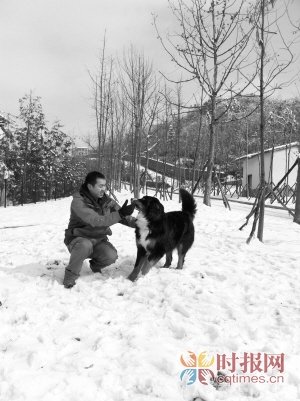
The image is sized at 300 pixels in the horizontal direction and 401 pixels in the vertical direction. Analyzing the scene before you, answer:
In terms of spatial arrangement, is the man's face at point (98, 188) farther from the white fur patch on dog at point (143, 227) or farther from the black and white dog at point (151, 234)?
the white fur patch on dog at point (143, 227)

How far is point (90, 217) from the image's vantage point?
4.16 meters

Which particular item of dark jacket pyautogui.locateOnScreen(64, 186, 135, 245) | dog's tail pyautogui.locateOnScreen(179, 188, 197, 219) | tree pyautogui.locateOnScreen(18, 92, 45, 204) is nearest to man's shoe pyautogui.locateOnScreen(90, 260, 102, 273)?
dark jacket pyautogui.locateOnScreen(64, 186, 135, 245)

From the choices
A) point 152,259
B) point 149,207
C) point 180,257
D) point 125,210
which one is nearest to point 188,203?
point 180,257

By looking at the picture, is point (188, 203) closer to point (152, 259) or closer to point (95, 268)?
point (152, 259)

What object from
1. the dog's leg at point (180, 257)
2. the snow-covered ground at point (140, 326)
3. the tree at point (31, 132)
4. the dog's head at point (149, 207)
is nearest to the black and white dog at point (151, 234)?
the dog's head at point (149, 207)

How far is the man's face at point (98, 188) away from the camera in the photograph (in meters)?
4.36

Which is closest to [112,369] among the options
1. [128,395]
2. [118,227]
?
[128,395]

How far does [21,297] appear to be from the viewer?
149 inches

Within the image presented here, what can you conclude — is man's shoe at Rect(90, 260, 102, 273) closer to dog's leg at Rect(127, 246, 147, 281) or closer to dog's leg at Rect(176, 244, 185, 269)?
dog's leg at Rect(127, 246, 147, 281)

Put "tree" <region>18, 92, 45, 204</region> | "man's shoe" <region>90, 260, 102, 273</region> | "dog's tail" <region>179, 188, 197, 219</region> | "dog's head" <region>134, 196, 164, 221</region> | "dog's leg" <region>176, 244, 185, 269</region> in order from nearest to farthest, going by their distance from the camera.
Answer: "dog's head" <region>134, 196, 164, 221</region> → "man's shoe" <region>90, 260, 102, 273</region> → "dog's leg" <region>176, 244, 185, 269</region> → "dog's tail" <region>179, 188, 197, 219</region> → "tree" <region>18, 92, 45, 204</region>

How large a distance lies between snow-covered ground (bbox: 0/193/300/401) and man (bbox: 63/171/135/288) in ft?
0.74

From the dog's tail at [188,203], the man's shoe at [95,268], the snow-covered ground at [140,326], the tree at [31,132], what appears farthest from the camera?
the tree at [31,132]

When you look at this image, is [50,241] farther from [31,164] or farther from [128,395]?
[31,164]

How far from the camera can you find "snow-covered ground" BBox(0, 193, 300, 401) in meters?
2.24
